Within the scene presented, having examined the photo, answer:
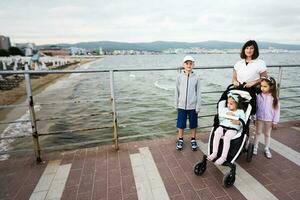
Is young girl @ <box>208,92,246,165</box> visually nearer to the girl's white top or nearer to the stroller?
the stroller

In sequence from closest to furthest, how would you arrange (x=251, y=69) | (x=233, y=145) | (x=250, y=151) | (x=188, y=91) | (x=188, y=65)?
(x=233, y=145) < (x=251, y=69) < (x=250, y=151) < (x=188, y=65) < (x=188, y=91)

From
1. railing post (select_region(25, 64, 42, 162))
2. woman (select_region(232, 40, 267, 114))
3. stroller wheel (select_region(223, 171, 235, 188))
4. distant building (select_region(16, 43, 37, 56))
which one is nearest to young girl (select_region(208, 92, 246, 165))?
stroller wheel (select_region(223, 171, 235, 188))

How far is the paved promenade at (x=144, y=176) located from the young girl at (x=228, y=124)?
390 millimetres

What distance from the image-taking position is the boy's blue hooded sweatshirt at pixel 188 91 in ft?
11.8

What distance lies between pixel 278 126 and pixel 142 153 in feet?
10.7

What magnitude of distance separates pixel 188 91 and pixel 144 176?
154 centimetres

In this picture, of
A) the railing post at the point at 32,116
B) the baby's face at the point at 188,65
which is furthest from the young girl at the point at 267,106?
the railing post at the point at 32,116

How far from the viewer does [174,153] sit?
3.72 meters

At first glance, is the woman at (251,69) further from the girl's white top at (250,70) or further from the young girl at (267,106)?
the young girl at (267,106)

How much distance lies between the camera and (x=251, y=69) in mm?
3254

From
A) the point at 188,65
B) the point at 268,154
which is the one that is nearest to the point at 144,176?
the point at 188,65

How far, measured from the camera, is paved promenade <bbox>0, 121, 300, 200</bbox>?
269 cm

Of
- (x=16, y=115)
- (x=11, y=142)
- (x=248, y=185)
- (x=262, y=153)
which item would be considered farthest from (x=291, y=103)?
(x=16, y=115)

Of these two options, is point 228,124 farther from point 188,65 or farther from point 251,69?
point 188,65
